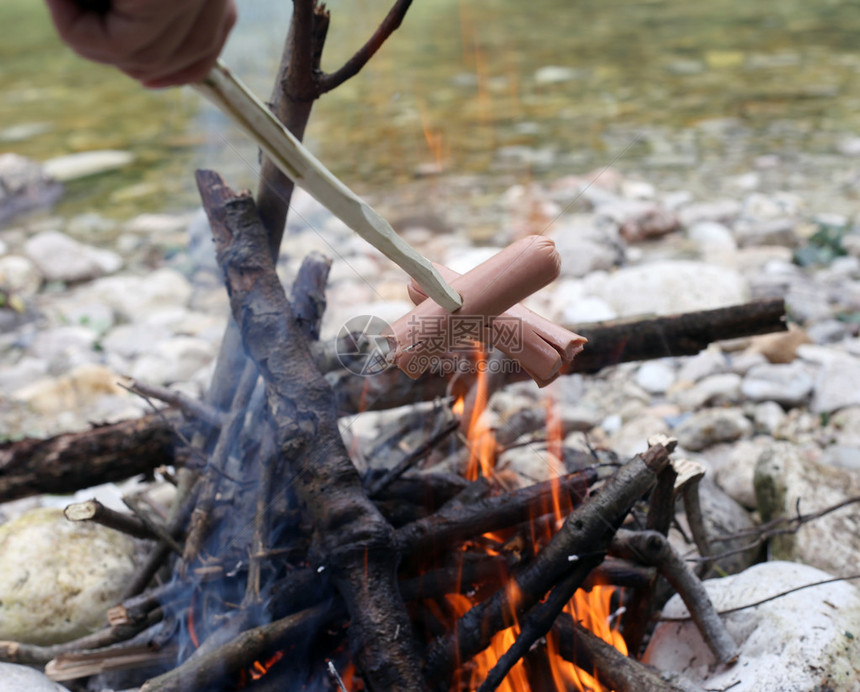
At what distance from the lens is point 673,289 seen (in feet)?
12.8

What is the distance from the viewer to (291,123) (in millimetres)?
1767

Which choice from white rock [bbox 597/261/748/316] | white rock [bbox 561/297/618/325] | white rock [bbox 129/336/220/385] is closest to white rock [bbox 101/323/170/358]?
white rock [bbox 129/336/220/385]

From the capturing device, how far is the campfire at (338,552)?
1443mm

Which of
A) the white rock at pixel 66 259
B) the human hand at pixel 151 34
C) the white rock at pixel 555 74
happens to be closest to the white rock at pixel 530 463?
the human hand at pixel 151 34

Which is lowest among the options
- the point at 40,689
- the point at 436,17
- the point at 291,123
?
the point at 436,17

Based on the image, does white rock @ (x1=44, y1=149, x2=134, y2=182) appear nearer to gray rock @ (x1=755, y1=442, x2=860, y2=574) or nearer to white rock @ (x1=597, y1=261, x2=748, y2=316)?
white rock @ (x1=597, y1=261, x2=748, y2=316)

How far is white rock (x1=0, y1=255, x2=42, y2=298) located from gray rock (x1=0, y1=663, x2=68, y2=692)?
3.73m

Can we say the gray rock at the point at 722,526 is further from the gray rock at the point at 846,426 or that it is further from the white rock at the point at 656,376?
the white rock at the point at 656,376

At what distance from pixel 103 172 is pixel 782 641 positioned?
7.26 metres

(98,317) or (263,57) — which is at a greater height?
(263,57)

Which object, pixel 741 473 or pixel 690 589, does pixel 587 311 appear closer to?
pixel 741 473

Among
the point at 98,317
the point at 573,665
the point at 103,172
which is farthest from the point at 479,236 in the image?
the point at 103,172

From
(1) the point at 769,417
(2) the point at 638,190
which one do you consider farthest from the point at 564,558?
(2) the point at 638,190

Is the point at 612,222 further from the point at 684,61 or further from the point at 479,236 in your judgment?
the point at 684,61
